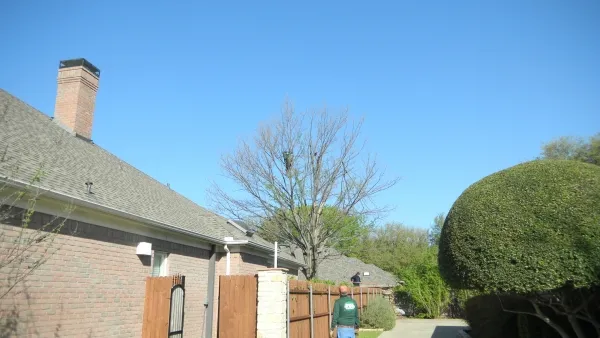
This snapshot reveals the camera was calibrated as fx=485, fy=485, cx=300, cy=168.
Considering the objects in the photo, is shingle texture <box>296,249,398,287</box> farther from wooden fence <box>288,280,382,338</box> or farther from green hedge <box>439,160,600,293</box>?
green hedge <box>439,160,600,293</box>

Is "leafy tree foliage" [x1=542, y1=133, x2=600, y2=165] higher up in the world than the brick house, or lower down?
higher up

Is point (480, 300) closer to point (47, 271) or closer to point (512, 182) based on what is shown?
point (512, 182)

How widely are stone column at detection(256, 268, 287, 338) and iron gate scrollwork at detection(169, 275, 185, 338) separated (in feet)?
5.81

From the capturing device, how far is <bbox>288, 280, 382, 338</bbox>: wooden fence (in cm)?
1131

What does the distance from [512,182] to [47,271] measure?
833 centimetres

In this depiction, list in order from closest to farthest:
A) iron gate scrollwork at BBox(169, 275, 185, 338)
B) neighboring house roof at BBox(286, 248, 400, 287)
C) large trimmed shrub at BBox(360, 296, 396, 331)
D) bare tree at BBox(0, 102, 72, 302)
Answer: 1. bare tree at BBox(0, 102, 72, 302)
2. iron gate scrollwork at BBox(169, 275, 185, 338)
3. large trimmed shrub at BBox(360, 296, 396, 331)
4. neighboring house roof at BBox(286, 248, 400, 287)

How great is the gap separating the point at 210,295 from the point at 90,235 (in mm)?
5868

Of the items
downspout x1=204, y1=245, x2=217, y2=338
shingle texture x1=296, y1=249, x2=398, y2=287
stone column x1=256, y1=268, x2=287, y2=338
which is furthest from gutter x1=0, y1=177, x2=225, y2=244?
shingle texture x1=296, y1=249, x2=398, y2=287

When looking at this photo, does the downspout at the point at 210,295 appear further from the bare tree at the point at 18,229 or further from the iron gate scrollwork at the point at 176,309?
the bare tree at the point at 18,229

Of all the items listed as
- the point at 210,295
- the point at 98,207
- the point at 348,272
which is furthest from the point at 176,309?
the point at 348,272

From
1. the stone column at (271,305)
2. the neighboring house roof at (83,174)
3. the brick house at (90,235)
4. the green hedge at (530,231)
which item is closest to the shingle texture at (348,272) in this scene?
the brick house at (90,235)

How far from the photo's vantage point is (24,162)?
27.8ft

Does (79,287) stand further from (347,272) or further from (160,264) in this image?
(347,272)

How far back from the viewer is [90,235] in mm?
8922
